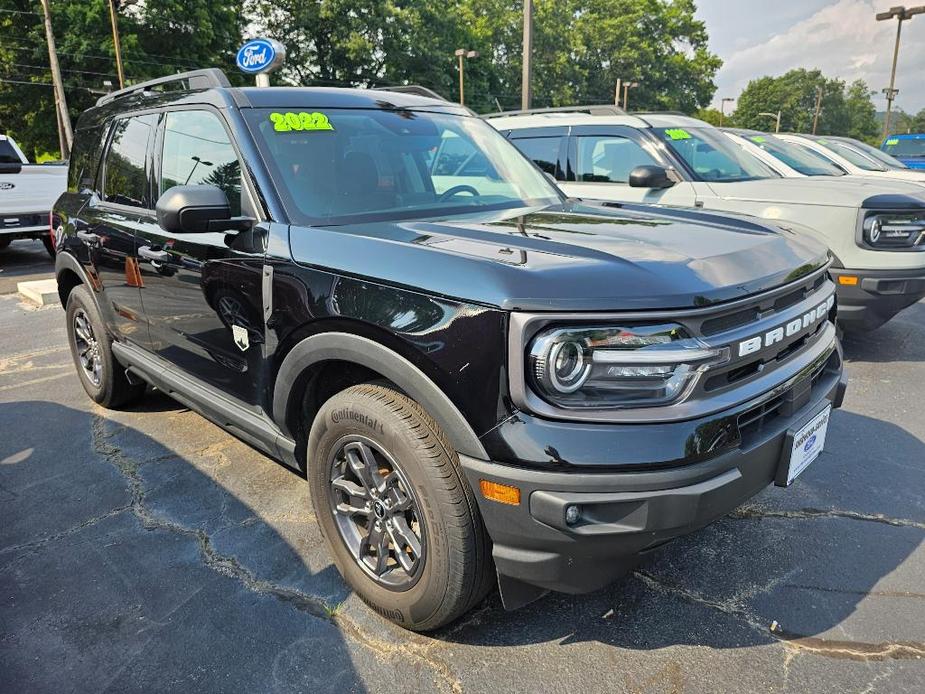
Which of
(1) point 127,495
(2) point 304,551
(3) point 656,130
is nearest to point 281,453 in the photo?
(2) point 304,551

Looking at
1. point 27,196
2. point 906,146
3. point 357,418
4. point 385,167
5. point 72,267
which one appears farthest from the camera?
point 906,146

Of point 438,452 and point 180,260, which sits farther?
point 180,260

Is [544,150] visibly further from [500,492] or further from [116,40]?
[116,40]

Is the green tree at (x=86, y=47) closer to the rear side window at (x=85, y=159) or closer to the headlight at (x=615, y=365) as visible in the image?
the rear side window at (x=85, y=159)

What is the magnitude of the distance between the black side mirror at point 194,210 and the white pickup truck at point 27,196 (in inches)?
370

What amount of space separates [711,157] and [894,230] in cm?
188

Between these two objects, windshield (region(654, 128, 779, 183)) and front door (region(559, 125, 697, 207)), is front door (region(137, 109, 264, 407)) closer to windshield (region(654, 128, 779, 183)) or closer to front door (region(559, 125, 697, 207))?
front door (region(559, 125, 697, 207))

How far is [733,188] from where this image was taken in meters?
5.79

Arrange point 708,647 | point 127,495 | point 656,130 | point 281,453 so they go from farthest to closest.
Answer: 1. point 656,130
2. point 127,495
3. point 281,453
4. point 708,647

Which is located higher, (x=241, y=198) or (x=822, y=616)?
(x=241, y=198)

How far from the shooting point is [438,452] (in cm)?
193

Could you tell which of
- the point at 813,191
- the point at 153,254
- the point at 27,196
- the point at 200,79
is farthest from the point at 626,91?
the point at 153,254

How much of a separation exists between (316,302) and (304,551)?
1169mm

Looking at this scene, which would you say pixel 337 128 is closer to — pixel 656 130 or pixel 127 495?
pixel 127 495
